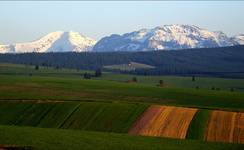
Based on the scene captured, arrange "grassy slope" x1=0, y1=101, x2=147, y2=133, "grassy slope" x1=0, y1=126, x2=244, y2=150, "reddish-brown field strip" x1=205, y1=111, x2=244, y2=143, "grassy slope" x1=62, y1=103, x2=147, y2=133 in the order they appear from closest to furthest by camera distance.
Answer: "grassy slope" x1=0, y1=126, x2=244, y2=150, "reddish-brown field strip" x1=205, y1=111, x2=244, y2=143, "grassy slope" x1=62, y1=103, x2=147, y2=133, "grassy slope" x1=0, y1=101, x2=147, y2=133

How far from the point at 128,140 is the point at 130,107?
90.0 ft

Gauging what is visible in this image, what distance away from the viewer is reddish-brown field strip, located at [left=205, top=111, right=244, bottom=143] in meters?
59.2

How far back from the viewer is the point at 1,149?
1581 inches

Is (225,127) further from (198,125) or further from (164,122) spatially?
(164,122)

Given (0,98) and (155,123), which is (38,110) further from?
(155,123)

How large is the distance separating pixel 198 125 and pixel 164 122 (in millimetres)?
5041

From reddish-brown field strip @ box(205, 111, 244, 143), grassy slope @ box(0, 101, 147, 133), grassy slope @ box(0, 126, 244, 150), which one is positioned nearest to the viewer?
grassy slope @ box(0, 126, 244, 150)

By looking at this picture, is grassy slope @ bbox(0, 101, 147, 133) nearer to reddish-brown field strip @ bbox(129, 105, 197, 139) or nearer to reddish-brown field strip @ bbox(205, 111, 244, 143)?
reddish-brown field strip @ bbox(129, 105, 197, 139)

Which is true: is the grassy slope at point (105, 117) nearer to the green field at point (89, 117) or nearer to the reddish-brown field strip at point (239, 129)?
the green field at point (89, 117)

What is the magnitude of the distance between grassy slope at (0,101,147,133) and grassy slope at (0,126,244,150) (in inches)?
531

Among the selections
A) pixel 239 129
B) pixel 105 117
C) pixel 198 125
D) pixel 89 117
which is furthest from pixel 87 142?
pixel 239 129

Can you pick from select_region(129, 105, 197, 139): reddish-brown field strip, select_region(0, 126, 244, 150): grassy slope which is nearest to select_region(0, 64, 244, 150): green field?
select_region(0, 126, 244, 150): grassy slope

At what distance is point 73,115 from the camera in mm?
71625

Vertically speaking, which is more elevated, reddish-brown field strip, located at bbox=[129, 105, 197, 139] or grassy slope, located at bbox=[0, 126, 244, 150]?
grassy slope, located at bbox=[0, 126, 244, 150]
